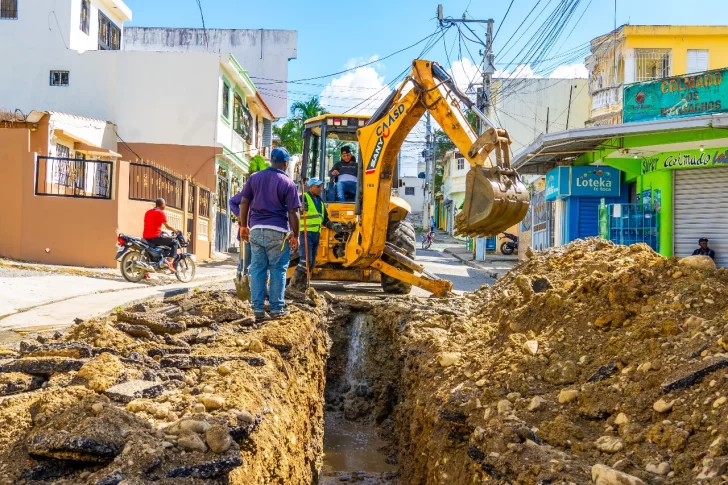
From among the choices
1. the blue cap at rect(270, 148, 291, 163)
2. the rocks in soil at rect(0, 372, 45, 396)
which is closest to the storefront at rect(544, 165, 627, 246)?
the blue cap at rect(270, 148, 291, 163)

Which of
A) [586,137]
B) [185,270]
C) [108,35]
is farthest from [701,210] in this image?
[108,35]

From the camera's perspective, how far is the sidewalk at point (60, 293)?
883cm

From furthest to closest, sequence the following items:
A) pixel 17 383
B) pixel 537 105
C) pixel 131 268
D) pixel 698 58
Answer: pixel 537 105 < pixel 698 58 < pixel 131 268 < pixel 17 383

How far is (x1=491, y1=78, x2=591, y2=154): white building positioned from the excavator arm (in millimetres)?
24877

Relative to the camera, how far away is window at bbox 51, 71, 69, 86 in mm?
23828

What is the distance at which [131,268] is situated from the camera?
13.8 metres

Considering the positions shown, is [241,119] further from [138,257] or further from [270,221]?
[270,221]

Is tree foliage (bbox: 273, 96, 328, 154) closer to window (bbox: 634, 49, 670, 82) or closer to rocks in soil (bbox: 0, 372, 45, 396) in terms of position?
window (bbox: 634, 49, 670, 82)

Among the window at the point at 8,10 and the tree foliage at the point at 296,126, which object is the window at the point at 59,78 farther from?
the tree foliage at the point at 296,126

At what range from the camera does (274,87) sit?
3775 cm

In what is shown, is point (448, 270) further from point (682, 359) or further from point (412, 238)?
point (682, 359)

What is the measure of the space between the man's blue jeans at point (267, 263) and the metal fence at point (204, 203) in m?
15.3

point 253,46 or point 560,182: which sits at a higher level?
point 253,46

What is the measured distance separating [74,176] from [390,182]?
9.22 metres
